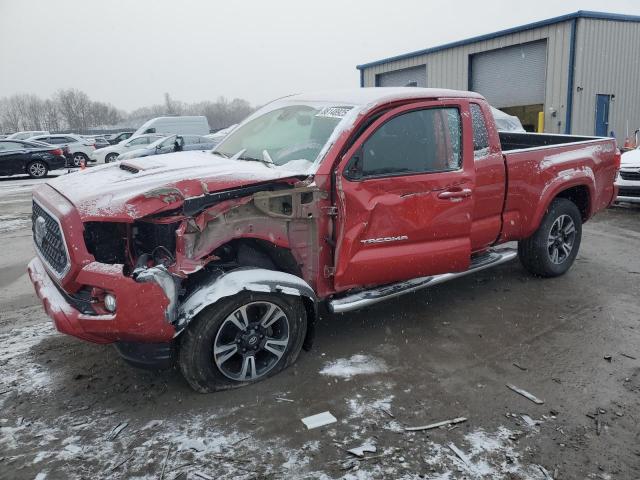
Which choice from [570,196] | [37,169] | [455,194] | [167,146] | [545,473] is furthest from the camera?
[167,146]

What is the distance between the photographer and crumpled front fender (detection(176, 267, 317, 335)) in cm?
310

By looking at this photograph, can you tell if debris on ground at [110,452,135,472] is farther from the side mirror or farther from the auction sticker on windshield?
the auction sticker on windshield

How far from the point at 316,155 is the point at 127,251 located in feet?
4.61

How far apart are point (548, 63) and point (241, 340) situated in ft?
54.3

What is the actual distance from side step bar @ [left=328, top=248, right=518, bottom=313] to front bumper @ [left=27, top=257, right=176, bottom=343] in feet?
4.04

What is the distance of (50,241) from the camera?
3.40m

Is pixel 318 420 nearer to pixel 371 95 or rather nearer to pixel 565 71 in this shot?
pixel 371 95

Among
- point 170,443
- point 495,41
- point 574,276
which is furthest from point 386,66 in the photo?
point 170,443

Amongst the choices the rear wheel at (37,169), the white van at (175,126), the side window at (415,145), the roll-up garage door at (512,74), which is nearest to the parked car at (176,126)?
the white van at (175,126)

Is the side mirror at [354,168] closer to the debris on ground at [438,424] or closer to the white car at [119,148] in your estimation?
the debris on ground at [438,424]

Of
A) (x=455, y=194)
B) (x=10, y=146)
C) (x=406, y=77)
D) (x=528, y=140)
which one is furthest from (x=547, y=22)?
(x=10, y=146)

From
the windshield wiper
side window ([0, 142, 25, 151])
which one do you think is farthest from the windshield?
side window ([0, 142, 25, 151])

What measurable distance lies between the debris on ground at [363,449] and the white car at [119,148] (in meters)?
19.8

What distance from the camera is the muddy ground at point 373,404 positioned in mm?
2715
